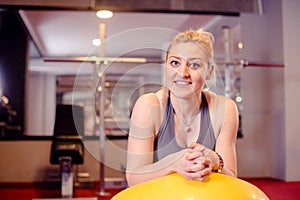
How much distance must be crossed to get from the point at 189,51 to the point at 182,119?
290mm

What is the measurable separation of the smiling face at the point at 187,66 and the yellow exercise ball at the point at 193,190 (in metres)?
0.32

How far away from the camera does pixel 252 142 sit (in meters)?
4.16

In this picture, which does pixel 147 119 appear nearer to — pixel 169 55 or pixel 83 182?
pixel 169 55

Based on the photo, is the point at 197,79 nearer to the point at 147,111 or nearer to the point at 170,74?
the point at 170,74

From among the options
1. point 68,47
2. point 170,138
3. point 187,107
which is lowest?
point 170,138

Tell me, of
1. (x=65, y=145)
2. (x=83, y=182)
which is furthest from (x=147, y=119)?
(x=83, y=182)

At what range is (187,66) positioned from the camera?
49.9 inches

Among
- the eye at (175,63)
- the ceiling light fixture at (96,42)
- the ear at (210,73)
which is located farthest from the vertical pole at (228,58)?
the eye at (175,63)

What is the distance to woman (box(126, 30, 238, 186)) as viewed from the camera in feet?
4.15

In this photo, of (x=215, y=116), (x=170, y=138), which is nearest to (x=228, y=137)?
(x=215, y=116)

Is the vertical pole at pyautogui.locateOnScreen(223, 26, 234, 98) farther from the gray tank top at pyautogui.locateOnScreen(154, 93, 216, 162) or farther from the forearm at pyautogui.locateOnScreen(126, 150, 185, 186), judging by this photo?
the forearm at pyautogui.locateOnScreen(126, 150, 185, 186)

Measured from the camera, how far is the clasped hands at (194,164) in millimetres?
1069

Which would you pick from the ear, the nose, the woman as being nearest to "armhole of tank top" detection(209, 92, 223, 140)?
the woman

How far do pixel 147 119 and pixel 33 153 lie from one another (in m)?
2.86
